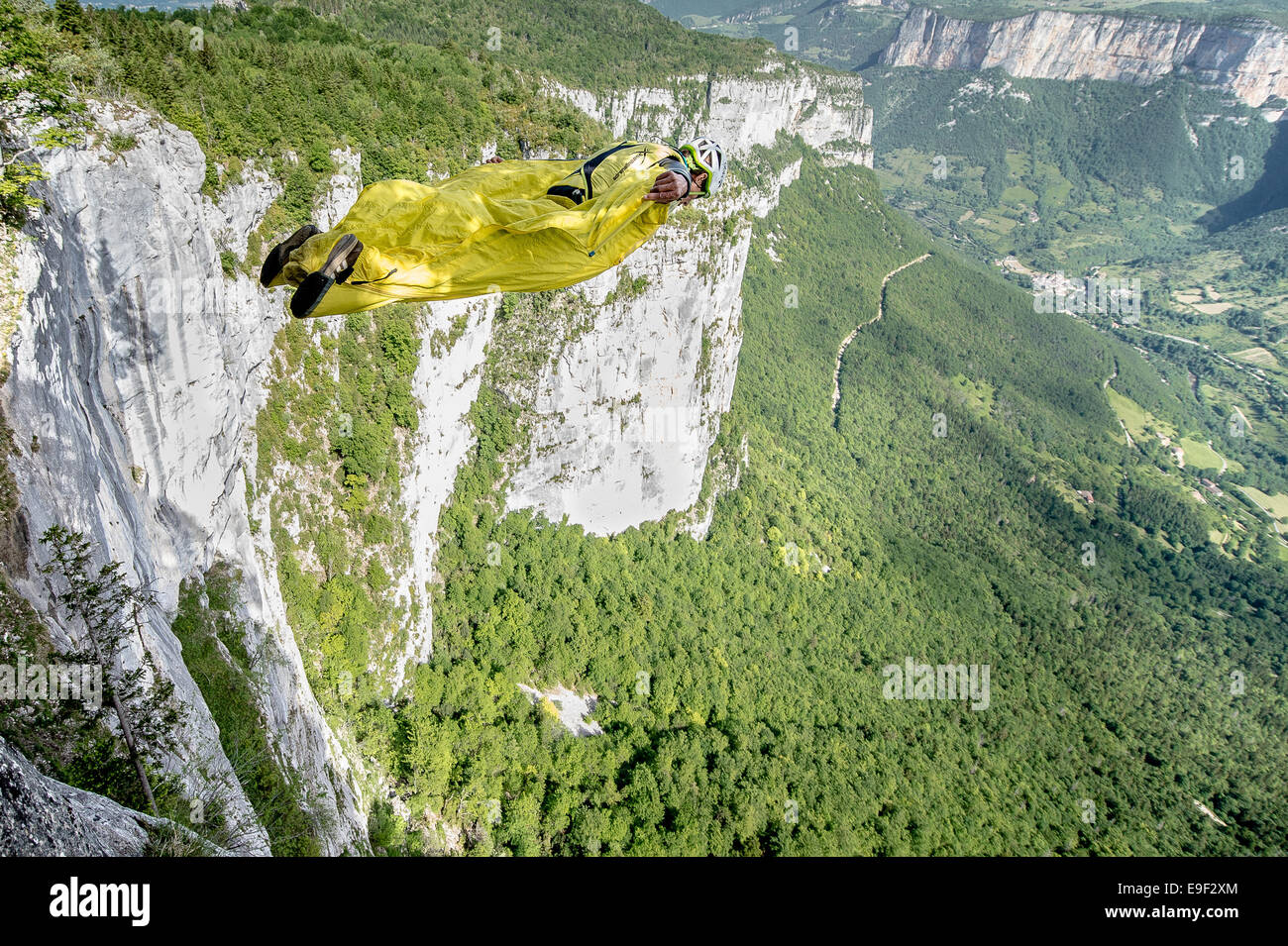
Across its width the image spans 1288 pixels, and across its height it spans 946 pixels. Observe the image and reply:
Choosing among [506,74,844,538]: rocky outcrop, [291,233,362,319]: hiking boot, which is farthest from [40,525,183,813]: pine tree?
[506,74,844,538]: rocky outcrop

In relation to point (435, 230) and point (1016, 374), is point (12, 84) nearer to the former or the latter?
point (435, 230)

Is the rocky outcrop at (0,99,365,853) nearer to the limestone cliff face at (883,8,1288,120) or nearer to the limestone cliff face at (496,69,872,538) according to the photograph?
the limestone cliff face at (496,69,872,538)

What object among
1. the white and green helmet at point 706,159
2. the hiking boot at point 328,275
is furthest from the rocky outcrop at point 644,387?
the hiking boot at point 328,275

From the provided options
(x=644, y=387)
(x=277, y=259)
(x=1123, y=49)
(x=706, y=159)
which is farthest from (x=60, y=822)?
(x=1123, y=49)

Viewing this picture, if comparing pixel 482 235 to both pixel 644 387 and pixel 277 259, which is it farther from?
A: pixel 644 387

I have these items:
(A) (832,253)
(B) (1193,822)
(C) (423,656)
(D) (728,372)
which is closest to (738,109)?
(A) (832,253)
